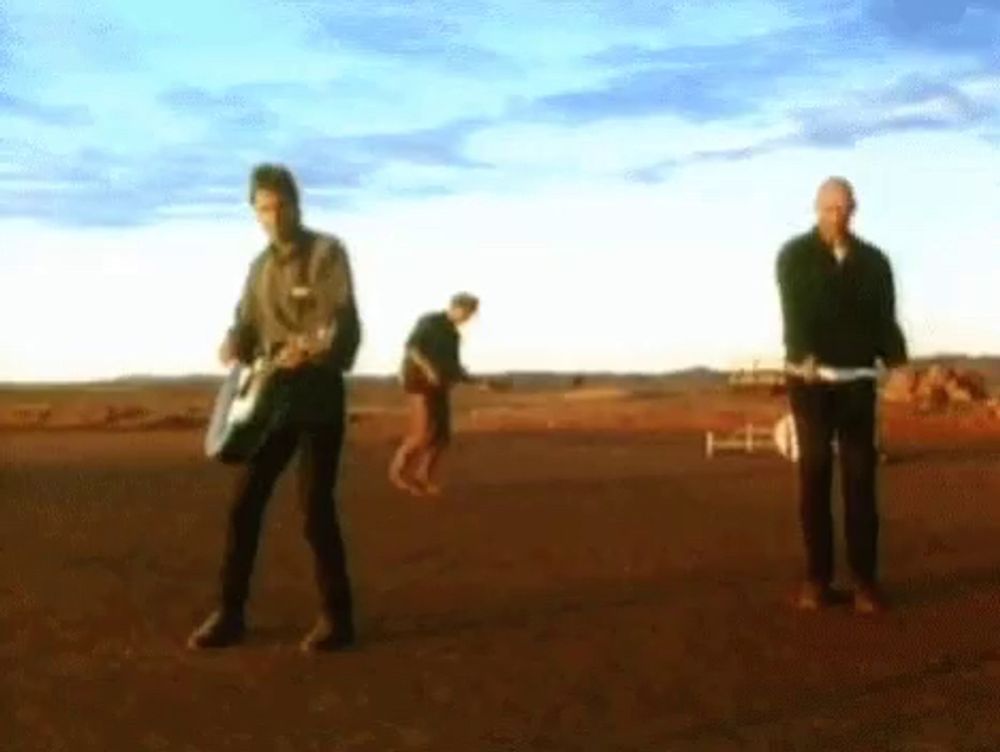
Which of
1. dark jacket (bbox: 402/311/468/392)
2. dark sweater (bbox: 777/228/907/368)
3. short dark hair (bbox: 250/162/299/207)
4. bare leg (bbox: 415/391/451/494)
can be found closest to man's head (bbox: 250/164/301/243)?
short dark hair (bbox: 250/162/299/207)

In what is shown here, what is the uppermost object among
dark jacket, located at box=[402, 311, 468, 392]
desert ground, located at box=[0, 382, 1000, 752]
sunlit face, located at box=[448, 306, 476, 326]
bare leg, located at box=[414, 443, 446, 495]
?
sunlit face, located at box=[448, 306, 476, 326]

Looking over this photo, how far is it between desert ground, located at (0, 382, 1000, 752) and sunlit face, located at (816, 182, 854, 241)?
1813mm

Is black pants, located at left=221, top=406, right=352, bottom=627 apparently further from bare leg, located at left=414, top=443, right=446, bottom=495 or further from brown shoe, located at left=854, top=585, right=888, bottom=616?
bare leg, located at left=414, top=443, right=446, bottom=495

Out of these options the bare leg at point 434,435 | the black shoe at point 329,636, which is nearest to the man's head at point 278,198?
the black shoe at point 329,636

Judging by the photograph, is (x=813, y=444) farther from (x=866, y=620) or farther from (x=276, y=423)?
(x=276, y=423)

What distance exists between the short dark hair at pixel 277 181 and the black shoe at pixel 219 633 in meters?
1.84

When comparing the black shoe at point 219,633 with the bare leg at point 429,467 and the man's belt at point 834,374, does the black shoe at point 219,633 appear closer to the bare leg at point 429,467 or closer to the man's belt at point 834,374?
the man's belt at point 834,374

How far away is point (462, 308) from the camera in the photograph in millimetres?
19172

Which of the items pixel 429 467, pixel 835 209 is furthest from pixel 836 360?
pixel 429 467

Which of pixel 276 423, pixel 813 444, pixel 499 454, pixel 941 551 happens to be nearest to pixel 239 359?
pixel 276 423

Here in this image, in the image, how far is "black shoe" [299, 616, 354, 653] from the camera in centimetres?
935

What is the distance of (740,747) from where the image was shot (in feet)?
23.2

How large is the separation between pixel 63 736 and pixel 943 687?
10.6 feet

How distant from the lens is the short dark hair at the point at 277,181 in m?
9.34
